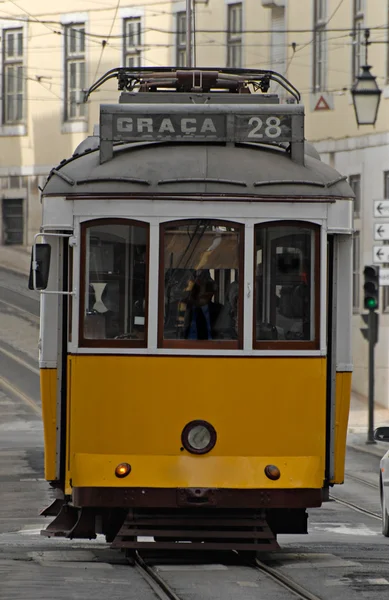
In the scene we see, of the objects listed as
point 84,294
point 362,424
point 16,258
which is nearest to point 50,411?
point 84,294

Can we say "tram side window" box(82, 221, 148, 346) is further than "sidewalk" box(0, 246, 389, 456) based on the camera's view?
No

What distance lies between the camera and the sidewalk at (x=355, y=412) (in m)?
30.0

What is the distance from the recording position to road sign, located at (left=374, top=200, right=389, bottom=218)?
2853cm

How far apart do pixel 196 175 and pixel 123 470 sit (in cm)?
215

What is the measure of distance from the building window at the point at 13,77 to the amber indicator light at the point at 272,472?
4063cm

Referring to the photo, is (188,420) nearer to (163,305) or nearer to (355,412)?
(163,305)

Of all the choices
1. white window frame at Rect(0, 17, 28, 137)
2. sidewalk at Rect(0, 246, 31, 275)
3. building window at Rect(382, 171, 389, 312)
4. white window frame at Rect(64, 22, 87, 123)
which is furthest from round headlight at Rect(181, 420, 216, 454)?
white window frame at Rect(0, 17, 28, 137)

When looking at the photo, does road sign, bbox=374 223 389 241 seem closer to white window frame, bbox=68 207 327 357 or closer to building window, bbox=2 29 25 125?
white window frame, bbox=68 207 327 357

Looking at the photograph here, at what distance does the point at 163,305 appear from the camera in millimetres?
12094

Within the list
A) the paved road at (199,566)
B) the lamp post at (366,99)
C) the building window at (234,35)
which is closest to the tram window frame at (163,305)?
the paved road at (199,566)

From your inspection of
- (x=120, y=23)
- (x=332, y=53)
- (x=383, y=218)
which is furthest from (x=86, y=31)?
(x=383, y=218)

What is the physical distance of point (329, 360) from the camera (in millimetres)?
12492

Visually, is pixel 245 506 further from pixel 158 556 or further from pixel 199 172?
pixel 199 172

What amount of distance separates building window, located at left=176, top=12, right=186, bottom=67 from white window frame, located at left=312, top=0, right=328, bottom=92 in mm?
6510
